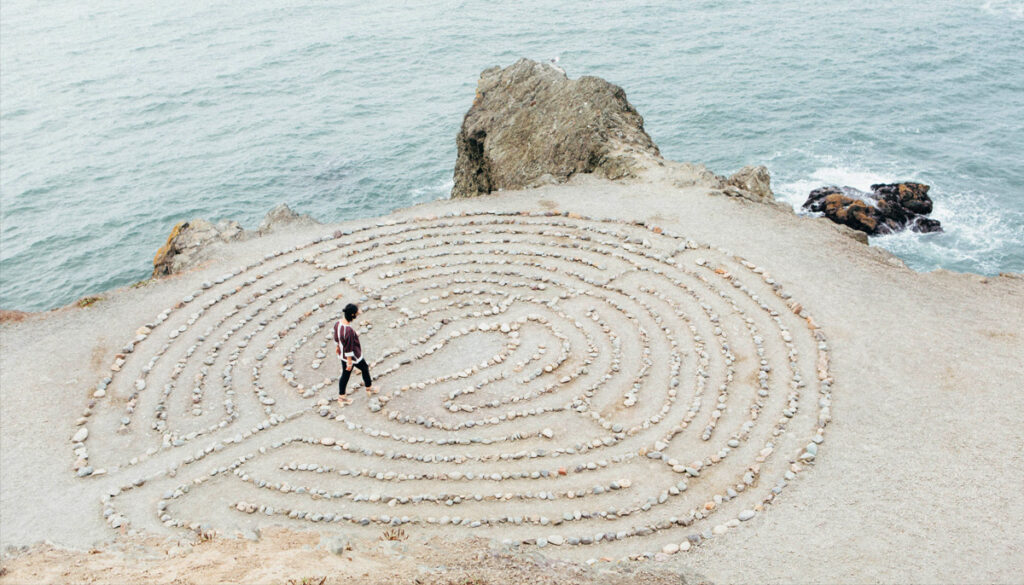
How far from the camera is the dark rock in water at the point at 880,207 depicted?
3388cm

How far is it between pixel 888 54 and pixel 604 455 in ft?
163

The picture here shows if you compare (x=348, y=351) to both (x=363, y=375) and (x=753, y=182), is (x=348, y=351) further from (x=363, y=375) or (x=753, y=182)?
(x=753, y=182)

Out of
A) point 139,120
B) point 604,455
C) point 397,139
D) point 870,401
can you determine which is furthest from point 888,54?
point 139,120

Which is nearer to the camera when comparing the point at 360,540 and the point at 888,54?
the point at 360,540

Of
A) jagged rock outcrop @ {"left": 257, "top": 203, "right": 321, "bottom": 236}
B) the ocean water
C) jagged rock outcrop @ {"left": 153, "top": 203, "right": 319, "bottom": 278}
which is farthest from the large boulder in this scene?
the ocean water

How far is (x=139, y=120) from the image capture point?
52.6 meters

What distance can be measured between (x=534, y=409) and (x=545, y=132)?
628 inches

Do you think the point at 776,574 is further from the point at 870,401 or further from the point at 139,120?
the point at 139,120

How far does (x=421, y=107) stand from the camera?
51.3 meters

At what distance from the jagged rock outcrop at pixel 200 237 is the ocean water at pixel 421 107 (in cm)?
1281

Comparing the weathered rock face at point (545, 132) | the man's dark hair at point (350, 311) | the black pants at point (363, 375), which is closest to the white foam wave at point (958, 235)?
the weathered rock face at point (545, 132)

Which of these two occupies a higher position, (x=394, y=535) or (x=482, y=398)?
(x=394, y=535)

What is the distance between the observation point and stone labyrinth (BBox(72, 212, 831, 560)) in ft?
46.5

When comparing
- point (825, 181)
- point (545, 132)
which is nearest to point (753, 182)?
point (545, 132)
